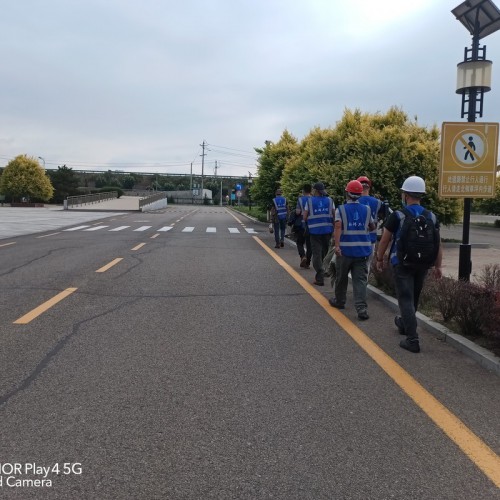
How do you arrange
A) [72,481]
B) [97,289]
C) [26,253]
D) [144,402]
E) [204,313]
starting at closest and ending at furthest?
1. [72,481]
2. [144,402]
3. [204,313]
4. [97,289]
5. [26,253]

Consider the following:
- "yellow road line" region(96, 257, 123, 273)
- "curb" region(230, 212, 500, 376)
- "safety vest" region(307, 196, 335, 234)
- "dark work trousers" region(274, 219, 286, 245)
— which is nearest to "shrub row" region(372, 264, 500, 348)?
"curb" region(230, 212, 500, 376)

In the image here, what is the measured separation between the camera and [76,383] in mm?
4215

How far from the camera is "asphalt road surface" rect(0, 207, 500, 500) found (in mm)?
2814

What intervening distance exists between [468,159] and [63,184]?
269ft

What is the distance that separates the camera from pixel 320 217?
8961 millimetres

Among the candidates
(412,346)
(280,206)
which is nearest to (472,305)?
(412,346)

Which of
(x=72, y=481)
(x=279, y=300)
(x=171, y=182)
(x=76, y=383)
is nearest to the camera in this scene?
(x=72, y=481)

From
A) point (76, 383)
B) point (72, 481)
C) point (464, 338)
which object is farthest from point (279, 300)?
point (72, 481)

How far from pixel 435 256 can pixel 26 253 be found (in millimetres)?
11795

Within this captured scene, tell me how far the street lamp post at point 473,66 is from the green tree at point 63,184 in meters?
79.7

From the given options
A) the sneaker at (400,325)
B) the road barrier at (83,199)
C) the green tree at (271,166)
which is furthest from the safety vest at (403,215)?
the road barrier at (83,199)

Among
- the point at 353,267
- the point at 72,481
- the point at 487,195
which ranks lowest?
the point at 72,481

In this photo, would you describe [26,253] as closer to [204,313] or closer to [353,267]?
[204,313]

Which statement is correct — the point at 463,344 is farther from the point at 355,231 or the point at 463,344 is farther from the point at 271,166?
the point at 271,166
